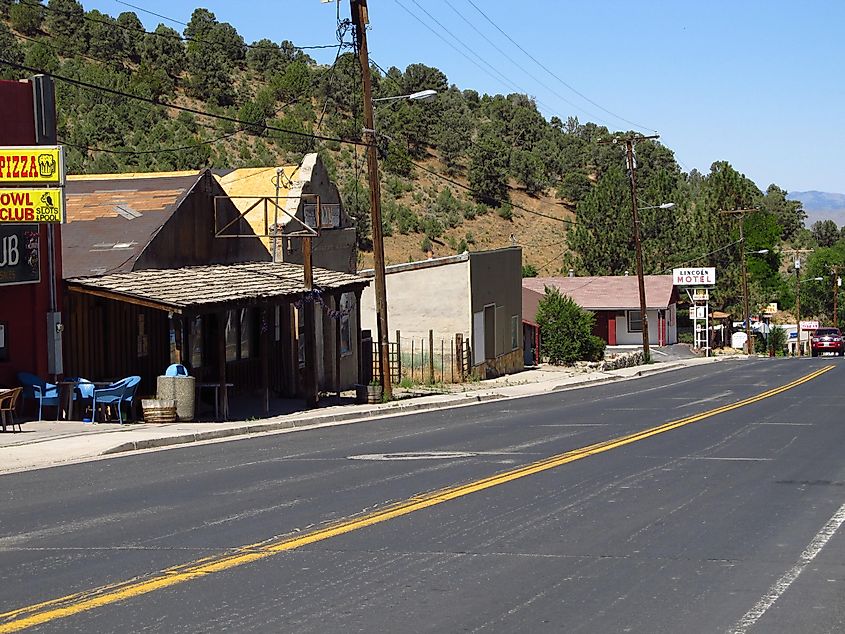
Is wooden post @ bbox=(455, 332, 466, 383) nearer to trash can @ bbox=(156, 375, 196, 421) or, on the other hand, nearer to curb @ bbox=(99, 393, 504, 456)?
curb @ bbox=(99, 393, 504, 456)

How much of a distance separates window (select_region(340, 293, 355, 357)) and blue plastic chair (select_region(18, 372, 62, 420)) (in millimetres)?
14346

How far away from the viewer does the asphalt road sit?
755 centimetres

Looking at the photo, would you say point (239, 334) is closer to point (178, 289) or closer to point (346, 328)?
point (178, 289)

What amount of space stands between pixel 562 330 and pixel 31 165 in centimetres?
3690

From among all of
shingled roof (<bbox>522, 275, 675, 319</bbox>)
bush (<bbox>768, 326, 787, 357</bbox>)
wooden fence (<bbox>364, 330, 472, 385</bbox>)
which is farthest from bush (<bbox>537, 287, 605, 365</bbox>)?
bush (<bbox>768, 326, 787, 357</bbox>)

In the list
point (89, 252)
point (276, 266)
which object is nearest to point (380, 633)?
point (89, 252)

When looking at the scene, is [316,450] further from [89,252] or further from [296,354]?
[296,354]

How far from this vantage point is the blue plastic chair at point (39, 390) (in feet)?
68.5

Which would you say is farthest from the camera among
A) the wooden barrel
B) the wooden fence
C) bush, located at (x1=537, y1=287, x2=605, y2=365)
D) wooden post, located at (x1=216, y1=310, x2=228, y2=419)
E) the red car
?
the red car

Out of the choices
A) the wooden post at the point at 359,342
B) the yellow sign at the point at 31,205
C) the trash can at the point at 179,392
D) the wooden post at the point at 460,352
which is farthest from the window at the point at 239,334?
the wooden post at the point at 460,352

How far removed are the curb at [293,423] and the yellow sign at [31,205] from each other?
463cm

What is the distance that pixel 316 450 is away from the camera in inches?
704

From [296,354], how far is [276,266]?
102 inches

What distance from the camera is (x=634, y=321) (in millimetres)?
77938
